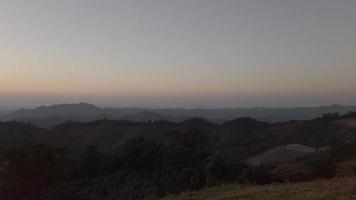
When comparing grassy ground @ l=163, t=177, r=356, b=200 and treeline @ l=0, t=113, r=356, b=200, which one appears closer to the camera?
grassy ground @ l=163, t=177, r=356, b=200

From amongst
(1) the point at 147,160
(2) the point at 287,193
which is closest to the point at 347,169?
(2) the point at 287,193

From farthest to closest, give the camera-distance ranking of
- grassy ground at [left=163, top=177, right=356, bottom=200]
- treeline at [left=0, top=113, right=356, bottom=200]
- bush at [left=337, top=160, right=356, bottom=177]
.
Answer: treeline at [left=0, top=113, right=356, bottom=200] < bush at [left=337, top=160, right=356, bottom=177] < grassy ground at [left=163, top=177, right=356, bottom=200]

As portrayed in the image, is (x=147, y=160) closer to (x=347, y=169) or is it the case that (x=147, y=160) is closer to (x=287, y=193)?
(x=347, y=169)

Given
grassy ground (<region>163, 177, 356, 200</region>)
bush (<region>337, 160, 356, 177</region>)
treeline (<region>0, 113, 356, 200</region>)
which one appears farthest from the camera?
treeline (<region>0, 113, 356, 200</region>)

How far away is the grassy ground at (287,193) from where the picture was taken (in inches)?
330

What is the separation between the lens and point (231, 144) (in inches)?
2378

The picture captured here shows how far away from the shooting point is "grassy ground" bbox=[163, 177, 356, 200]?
27.5ft

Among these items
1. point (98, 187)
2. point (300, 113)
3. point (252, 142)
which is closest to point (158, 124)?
point (252, 142)

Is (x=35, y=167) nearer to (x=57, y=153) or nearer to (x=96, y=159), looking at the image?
(x=57, y=153)

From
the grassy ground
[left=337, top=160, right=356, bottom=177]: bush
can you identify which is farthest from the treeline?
the grassy ground

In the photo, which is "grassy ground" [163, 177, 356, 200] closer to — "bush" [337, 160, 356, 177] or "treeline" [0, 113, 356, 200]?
"bush" [337, 160, 356, 177]

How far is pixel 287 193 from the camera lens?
930 centimetres

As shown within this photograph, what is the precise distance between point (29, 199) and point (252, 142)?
2035 inches

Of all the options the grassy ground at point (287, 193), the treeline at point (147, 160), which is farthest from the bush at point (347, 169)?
the grassy ground at point (287, 193)
